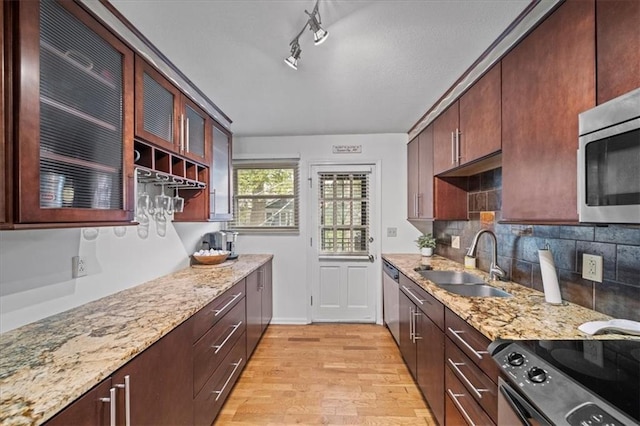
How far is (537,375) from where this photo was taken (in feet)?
2.85

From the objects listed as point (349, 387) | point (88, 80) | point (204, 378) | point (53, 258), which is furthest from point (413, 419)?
point (88, 80)

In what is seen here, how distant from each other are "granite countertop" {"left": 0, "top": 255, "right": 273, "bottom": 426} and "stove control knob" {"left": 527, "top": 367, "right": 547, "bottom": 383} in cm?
138

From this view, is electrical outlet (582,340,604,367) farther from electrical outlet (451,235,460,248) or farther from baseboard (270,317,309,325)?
baseboard (270,317,309,325)

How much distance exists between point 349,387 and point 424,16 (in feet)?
8.65

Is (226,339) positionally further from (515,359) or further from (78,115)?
(515,359)

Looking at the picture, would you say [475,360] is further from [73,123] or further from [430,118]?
[430,118]

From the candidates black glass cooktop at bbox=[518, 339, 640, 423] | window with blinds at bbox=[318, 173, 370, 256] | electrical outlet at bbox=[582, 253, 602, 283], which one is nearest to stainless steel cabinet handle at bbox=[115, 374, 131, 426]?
black glass cooktop at bbox=[518, 339, 640, 423]

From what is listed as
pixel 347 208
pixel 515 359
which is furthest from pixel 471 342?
pixel 347 208

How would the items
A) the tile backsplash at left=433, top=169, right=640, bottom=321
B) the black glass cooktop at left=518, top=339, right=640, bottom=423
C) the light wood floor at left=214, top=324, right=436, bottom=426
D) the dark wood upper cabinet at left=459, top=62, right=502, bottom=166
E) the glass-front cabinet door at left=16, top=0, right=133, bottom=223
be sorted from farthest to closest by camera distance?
the light wood floor at left=214, top=324, right=436, bottom=426, the dark wood upper cabinet at left=459, top=62, right=502, bottom=166, the tile backsplash at left=433, top=169, right=640, bottom=321, the glass-front cabinet door at left=16, top=0, right=133, bottom=223, the black glass cooktop at left=518, top=339, right=640, bottom=423

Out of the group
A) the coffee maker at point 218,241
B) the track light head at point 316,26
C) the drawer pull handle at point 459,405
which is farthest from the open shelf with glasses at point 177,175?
the drawer pull handle at point 459,405

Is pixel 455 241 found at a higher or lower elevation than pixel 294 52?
lower

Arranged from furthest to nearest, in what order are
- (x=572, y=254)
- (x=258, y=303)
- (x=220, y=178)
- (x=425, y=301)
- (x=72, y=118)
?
(x=258, y=303)
(x=220, y=178)
(x=425, y=301)
(x=572, y=254)
(x=72, y=118)

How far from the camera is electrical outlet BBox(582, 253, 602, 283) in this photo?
4.42ft

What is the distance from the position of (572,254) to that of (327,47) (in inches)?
73.3
